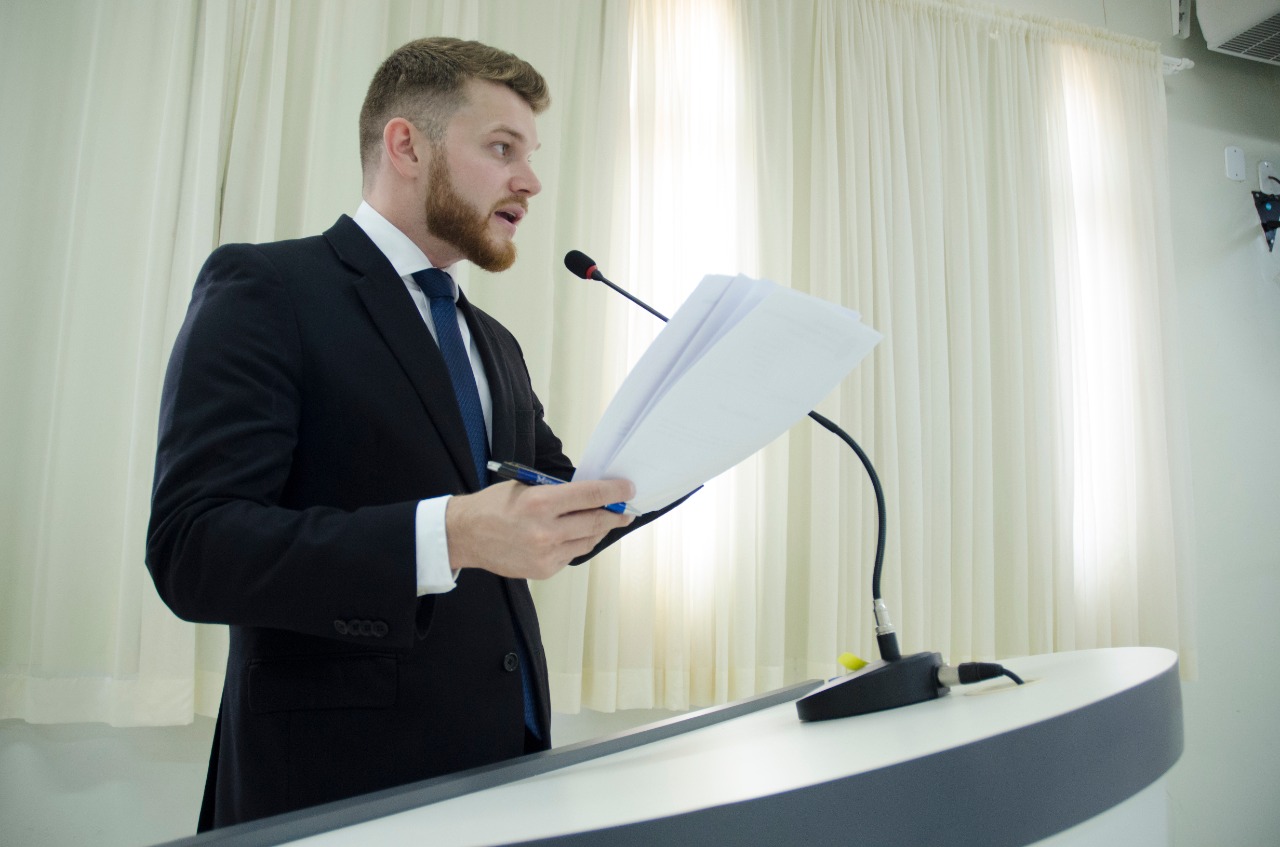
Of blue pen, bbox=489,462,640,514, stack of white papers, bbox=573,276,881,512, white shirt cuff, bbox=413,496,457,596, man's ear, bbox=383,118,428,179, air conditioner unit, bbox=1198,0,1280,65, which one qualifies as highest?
air conditioner unit, bbox=1198,0,1280,65

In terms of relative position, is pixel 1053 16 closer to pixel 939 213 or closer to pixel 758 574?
pixel 939 213

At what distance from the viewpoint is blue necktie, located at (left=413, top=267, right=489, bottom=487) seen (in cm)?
107

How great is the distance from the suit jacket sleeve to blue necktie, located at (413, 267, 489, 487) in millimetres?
200

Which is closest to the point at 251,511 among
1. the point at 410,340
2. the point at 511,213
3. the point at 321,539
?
the point at 321,539

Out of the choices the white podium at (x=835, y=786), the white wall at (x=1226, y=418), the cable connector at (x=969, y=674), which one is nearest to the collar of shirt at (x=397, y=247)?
the white podium at (x=835, y=786)

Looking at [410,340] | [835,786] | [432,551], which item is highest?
[410,340]

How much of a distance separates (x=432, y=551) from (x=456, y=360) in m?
0.41

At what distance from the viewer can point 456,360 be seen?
1.10m

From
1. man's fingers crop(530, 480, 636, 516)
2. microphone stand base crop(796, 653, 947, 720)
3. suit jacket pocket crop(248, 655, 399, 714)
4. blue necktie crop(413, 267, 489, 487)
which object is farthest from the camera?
blue necktie crop(413, 267, 489, 487)

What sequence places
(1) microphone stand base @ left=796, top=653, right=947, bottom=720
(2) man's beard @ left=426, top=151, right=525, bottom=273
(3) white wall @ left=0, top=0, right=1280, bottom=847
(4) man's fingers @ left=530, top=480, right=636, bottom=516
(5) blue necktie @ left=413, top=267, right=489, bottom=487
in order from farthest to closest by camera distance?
(3) white wall @ left=0, top=0, right=1280, bottom=847, (2) man's beard @ left=426, top=151, right=525, bottom=273, (5) blue necktie @ left=413, top=267, right=489, bottom=487, (1) microphone stand base @ left=796, top=653, right=947, bottom=720, (4) man's fingers @ left=530, top=480, right=636, bottom=516

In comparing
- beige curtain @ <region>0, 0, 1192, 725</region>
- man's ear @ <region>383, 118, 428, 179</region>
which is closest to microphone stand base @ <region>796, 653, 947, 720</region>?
man's ear @ <region>383, 118, 428, 179</region>

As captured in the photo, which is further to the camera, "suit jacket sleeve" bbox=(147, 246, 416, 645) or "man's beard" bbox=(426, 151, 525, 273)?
"man's beard" bbox=(426, 151, 525, 273)

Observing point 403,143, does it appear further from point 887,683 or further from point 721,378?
point 887,683

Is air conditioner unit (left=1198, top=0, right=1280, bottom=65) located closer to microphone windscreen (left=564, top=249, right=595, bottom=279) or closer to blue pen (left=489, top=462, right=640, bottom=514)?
microphone windscreen (left=564, top=249, right=595, bottom=279)
